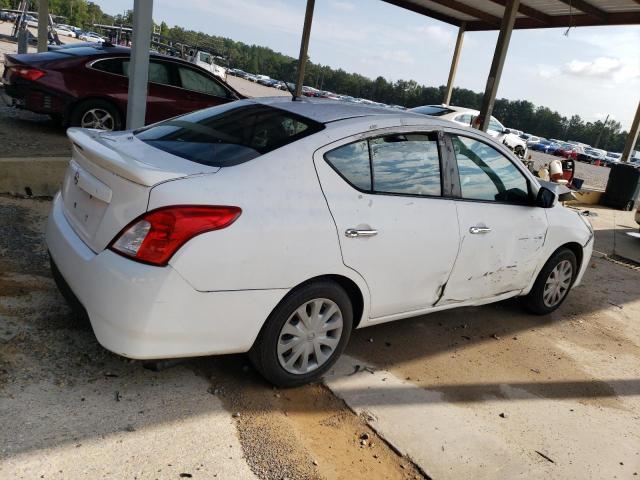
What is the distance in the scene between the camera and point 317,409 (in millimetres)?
3045

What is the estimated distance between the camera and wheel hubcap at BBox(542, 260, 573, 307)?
484cm

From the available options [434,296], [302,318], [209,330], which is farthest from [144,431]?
[434,296]

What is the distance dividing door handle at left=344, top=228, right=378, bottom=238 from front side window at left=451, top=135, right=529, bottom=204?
957 mm

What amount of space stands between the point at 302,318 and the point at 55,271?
4.69ft

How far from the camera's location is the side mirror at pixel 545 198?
423 centimetres

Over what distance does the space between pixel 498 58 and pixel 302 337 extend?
943 cm

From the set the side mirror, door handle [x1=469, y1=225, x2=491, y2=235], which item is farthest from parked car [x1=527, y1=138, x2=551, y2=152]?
door handle [x1=469, y1=225, x2=491, y2=235]

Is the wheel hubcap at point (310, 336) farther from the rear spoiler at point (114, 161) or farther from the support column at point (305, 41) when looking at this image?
the support column at point (305, 41)

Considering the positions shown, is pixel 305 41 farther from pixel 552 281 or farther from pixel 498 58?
pixel 552 281

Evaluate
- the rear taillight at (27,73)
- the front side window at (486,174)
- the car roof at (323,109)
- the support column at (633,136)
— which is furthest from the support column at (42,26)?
the support column at (633,136)

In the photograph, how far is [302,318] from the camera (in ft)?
9.82

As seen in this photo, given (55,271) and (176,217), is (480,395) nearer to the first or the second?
(176,217)

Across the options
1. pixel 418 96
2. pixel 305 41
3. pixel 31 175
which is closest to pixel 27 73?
pixel 31 175

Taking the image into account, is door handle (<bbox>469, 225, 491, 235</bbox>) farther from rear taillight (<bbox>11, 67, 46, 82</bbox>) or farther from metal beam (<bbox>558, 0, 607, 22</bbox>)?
metal beam (<bbox>558, 0, 607, 22</bbox>)
